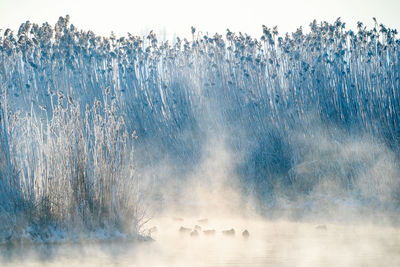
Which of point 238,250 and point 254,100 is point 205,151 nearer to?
point 254,100

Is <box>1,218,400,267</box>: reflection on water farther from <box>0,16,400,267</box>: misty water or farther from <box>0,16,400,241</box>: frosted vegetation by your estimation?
<box>0,16,400,241</box>: frosted vegetation

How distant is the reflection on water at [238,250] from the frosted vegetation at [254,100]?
0.90m

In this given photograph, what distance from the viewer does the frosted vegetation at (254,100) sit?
24.0ft

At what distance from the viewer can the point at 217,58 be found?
27.9 ft

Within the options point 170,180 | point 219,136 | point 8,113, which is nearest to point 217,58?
point 219,136

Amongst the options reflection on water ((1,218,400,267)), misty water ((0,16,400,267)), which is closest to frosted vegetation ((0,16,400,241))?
misty water ((0,16,400,267))

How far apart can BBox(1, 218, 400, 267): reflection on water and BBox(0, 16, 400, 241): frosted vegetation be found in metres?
0.90

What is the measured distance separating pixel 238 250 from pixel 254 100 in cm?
388

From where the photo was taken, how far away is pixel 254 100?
806cm

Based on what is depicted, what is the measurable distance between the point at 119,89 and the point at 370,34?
4098 mm

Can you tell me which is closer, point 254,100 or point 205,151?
point 254,100

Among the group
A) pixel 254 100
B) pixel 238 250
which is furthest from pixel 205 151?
pixel 238 250

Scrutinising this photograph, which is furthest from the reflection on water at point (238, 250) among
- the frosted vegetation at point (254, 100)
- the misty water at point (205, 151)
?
the frosted vegetation at point (254, 100)

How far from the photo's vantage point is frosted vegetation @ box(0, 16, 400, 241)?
7.32 meters
